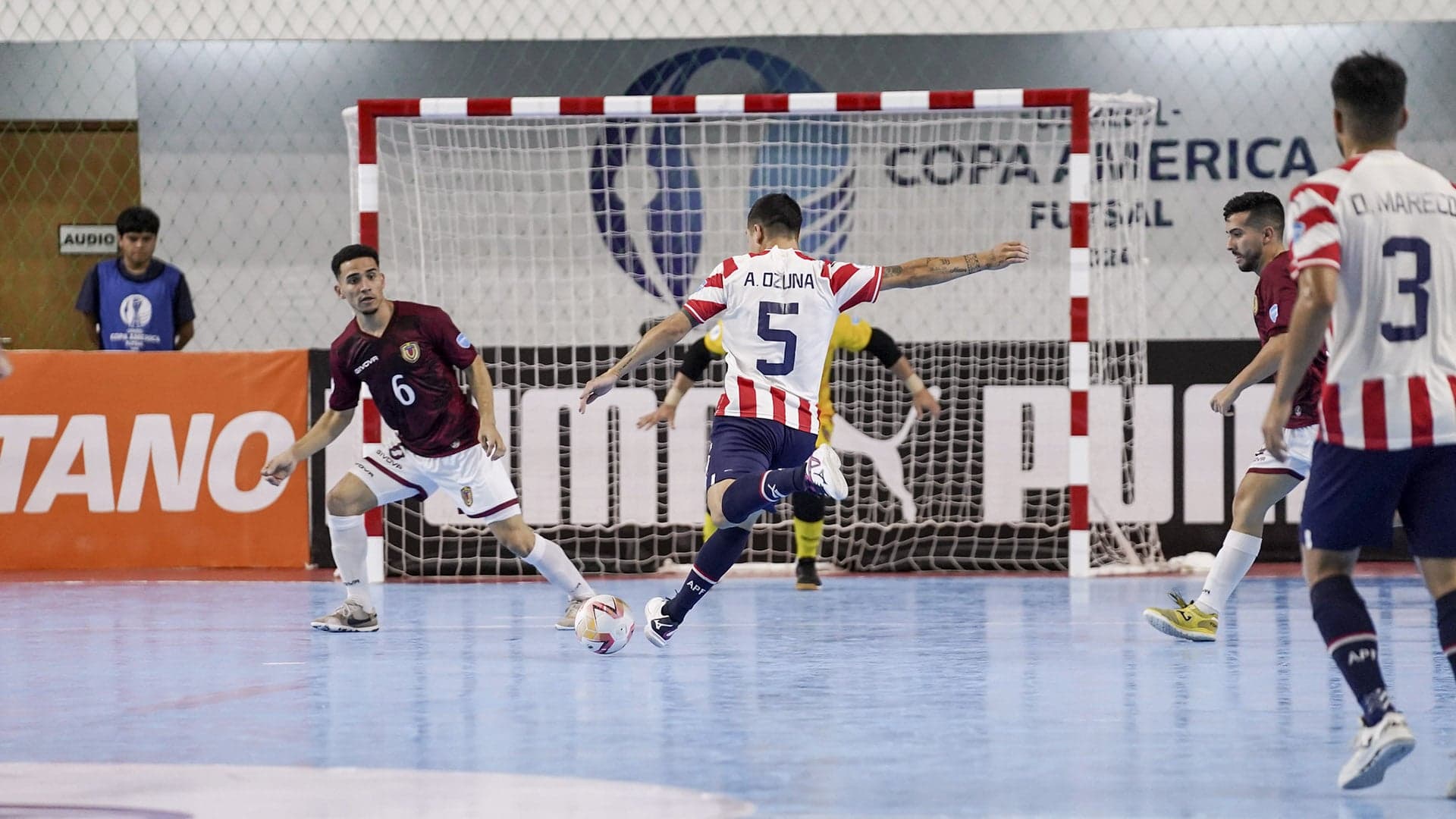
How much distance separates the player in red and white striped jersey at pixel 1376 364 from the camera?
431 centimetres

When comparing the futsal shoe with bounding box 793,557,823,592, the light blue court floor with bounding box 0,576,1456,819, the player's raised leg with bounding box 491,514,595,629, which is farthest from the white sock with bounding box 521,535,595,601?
the futsal shoe with bounding box 793,557,823,592

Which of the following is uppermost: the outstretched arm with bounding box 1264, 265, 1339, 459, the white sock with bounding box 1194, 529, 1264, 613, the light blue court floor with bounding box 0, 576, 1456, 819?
the outstretched arm with bounding box 1264, 265, 1339, 459

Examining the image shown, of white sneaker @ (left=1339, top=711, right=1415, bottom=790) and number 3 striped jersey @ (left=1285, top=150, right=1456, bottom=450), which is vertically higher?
number 3 striped jersey @ (left=1285, top=150, right=1456, bottom=450)

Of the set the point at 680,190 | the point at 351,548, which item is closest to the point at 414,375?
the point at 351,548

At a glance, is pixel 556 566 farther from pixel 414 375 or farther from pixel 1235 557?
pixel 1235 557

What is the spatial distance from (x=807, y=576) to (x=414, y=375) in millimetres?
3361

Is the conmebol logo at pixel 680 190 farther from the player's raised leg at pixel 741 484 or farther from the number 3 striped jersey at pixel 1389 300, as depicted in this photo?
the number 3 striped jersey at pixel 1389 300

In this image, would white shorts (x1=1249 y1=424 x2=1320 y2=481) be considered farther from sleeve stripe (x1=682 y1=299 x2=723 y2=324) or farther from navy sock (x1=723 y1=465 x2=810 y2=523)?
sleeve stripe (x1=682 y1=299 x2=723 y2=324)

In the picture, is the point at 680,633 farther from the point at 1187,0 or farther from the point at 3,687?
the point at 1187,0

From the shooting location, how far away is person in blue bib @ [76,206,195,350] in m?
11.9

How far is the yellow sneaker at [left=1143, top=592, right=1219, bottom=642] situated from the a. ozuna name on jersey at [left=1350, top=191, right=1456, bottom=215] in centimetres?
349

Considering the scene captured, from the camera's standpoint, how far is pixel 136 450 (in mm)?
11555

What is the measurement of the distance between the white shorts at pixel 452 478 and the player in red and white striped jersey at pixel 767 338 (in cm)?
120

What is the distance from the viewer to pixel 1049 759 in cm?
488
